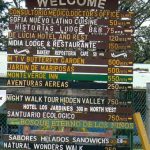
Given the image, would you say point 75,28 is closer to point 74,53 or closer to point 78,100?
point 74,53

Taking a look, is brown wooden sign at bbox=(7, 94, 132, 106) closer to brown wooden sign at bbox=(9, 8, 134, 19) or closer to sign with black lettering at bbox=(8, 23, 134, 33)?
sign with black lettering at bbox=(8, 23, 134, 33)

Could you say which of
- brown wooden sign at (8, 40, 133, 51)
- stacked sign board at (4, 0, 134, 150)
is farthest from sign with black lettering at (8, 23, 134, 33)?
brown wooden sign at (8, 40, 133, 51)

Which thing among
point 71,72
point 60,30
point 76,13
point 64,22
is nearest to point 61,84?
point 71,72

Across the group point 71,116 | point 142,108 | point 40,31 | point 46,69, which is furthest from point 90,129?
point 142,108

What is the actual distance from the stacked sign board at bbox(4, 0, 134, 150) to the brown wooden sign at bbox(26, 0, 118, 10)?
0.97ft

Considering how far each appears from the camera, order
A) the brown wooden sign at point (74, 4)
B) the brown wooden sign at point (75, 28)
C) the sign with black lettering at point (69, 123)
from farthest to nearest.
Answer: the brown wooden sign at point (74, 4), the brown wooden sign at point (75, 28), the sign with black lettering at point (69, 123)

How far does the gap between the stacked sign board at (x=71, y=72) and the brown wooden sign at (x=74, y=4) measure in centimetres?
30

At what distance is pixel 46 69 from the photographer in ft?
28.7

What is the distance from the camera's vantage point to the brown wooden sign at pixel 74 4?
902cm

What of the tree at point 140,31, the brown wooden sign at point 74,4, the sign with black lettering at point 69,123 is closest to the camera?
the sign with black lettering at point 69,123

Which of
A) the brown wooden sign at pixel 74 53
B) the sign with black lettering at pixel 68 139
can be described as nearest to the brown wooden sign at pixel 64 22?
the brown wooden sign at pixel 74 53

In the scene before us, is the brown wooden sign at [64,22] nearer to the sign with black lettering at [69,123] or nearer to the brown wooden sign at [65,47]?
the brown wooden sign at [65,47]

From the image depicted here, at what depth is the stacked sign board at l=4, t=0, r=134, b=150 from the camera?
8719 mm

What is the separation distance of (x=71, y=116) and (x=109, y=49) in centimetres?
135
